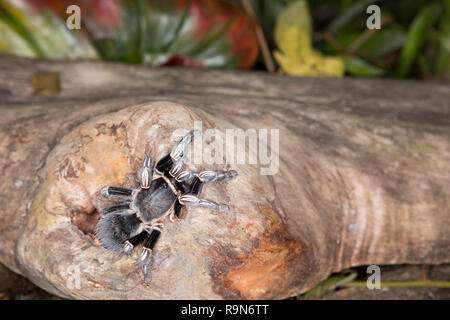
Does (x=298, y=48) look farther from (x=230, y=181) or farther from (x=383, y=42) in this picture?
(x=230, y=181)

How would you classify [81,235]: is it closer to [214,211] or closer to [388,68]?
[214,211]

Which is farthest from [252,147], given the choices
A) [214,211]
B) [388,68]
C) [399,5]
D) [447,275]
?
[399,5]

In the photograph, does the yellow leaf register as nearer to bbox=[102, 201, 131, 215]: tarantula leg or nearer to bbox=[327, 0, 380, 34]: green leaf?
bbox=[327, 0, 380, 34]: green leaf

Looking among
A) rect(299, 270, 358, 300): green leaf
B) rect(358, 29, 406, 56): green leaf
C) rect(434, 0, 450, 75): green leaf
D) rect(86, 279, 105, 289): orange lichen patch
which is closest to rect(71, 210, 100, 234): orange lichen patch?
rect(86, 279, 105, 289): orange lichen patch

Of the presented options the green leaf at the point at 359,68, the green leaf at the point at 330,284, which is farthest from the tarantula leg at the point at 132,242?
the green leaf at the point at 359,68

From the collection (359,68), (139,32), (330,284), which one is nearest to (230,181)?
(330,284)
